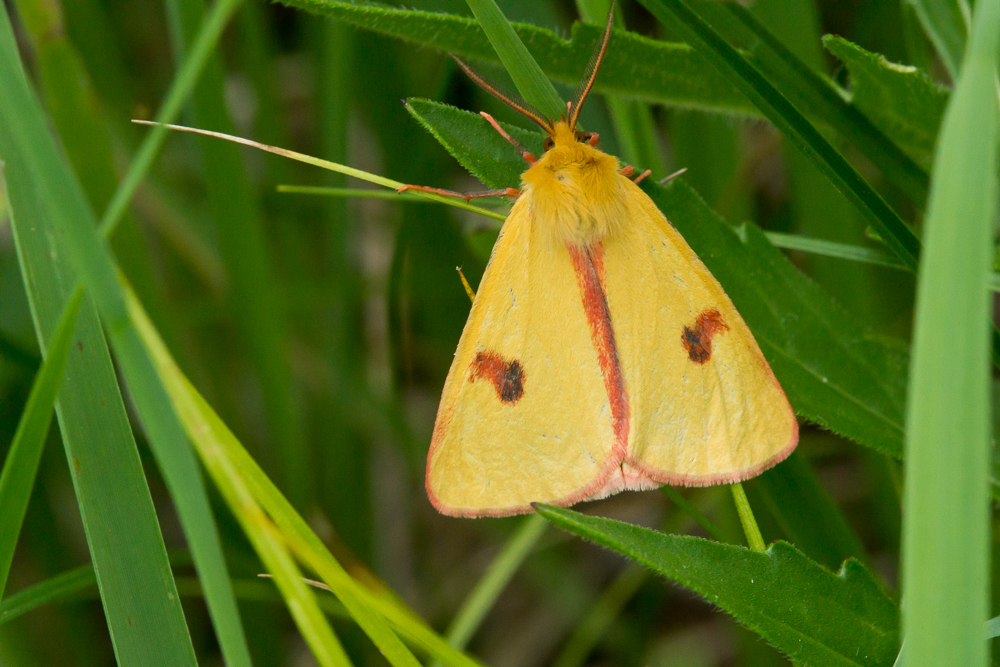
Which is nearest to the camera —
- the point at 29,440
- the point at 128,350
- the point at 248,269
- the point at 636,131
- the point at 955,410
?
the point at 955,410

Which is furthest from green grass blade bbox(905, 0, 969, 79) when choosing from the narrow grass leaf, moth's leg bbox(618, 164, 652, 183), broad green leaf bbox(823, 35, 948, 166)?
the narrow grass leaf

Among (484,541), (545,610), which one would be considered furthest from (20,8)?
(545,610)

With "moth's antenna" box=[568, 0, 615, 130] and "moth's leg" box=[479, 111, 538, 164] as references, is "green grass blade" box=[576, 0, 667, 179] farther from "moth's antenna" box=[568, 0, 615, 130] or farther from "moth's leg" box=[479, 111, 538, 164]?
"moth's leg" box=[479, 111, 538, 164]

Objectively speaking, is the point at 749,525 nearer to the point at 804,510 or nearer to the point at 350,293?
the point at 804,510

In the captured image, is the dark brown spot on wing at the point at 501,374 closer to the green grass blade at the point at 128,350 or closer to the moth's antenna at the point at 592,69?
the moth's antenna at the point at 592,69

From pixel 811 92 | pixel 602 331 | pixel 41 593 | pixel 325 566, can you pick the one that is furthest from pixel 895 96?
pixel 41 593

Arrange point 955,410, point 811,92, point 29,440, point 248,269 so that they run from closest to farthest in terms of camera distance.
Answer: point 955,410 → point 29,440 → point 811,92 → point 248,269
